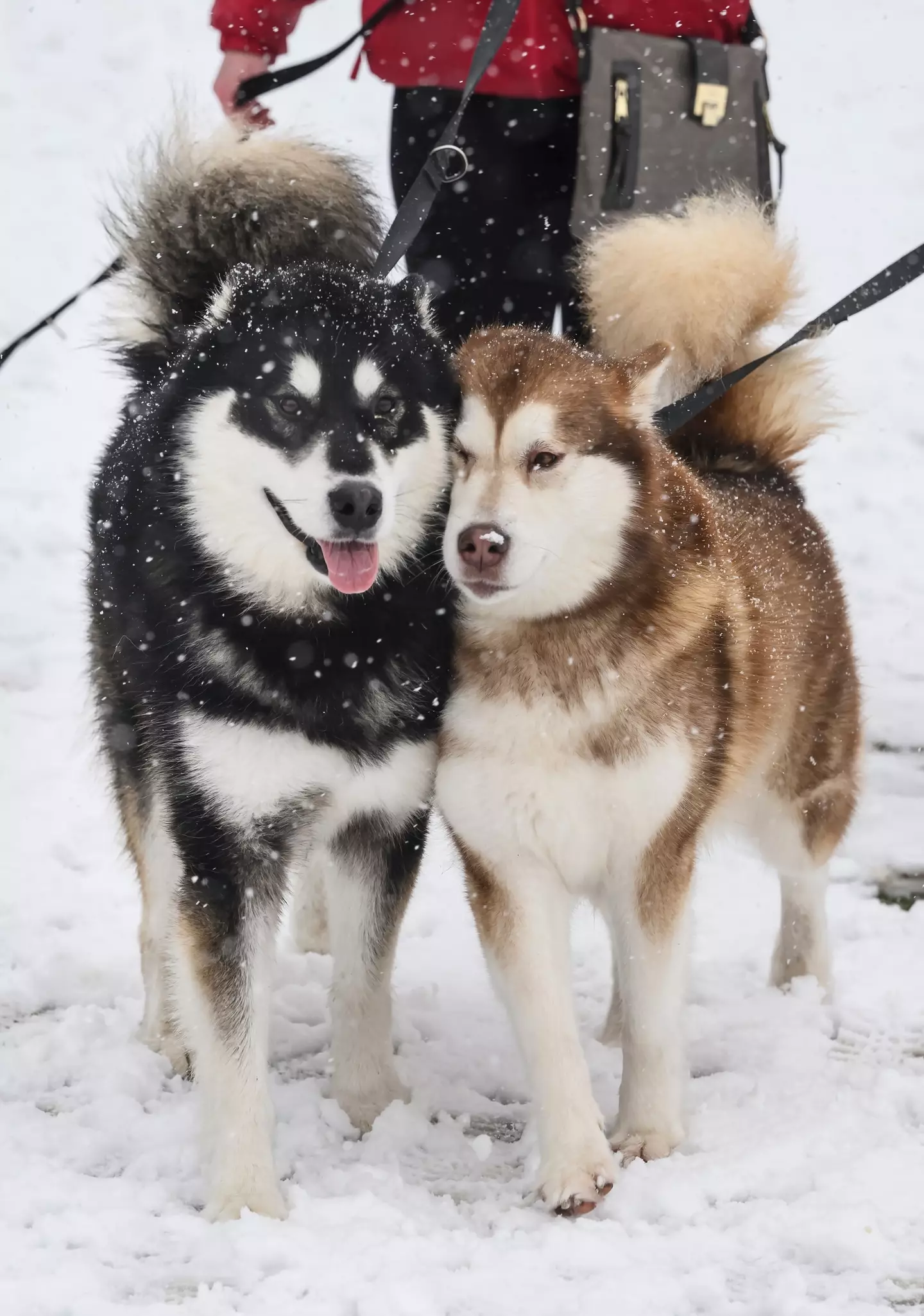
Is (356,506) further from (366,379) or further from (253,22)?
(253,22)

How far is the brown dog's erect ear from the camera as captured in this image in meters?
2.60

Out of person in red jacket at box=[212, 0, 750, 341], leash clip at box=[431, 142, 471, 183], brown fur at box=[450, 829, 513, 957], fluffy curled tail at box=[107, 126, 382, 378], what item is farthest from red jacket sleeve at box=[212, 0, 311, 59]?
brown fur at box=[450, 829, 513, 957]

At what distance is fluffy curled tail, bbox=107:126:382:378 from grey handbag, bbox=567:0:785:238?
546mm

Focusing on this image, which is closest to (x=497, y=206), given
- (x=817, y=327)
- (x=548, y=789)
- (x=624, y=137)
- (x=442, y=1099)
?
(x=624, y=137)

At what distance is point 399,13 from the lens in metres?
3.27

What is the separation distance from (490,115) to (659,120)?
1.27 ft

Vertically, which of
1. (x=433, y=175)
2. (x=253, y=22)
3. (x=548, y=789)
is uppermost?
(x=253, y=22)

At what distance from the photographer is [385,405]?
2.50 m

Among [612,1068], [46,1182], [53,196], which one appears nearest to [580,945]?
[612,1068]

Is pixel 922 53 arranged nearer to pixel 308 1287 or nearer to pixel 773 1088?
pixel 773 1088

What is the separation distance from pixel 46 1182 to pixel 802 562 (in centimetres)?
203

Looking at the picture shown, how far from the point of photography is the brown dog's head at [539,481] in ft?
7.77

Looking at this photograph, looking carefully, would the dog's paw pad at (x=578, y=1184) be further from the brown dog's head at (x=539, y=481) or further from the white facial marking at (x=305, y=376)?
the white facial marking at (x=305, y=376)

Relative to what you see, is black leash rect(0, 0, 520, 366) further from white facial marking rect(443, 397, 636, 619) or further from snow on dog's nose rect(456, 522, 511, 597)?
snow on dog's nose rect(456, 522, 511, 597)
